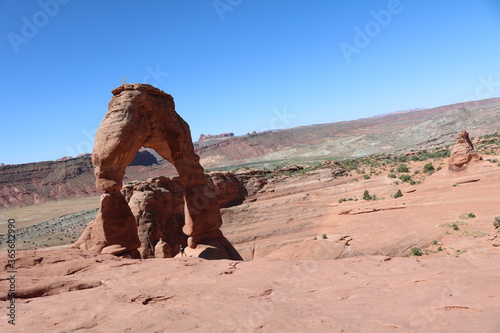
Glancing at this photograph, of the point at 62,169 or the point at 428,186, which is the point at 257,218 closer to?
the point at 428,186

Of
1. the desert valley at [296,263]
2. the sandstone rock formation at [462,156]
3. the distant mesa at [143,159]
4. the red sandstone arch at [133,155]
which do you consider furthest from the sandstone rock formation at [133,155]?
the distant mesa at [143,159]

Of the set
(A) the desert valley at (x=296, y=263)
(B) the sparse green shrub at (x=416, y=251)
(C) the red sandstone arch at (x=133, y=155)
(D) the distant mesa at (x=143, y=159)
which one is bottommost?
(B) the sparse green shrub at (x=416, y=251)

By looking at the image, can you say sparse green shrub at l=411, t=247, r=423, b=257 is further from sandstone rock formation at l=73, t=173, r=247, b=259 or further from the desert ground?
sandstone rock formation at l=73, t=173, r=247, b=259

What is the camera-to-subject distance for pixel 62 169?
87438 millimetres

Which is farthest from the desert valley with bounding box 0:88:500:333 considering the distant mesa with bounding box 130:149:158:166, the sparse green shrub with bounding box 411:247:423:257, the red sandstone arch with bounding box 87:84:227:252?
the distant mesa with bounding box 130:149:158:166

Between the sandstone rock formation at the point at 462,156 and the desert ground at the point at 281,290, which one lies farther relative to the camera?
the sandstone rock formation at the point at 462,156

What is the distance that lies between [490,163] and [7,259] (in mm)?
32137

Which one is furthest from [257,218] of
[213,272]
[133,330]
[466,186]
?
[133,330]

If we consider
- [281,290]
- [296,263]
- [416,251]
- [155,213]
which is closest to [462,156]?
[416,251]

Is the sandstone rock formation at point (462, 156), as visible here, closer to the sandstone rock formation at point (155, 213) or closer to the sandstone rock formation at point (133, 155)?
the sandstone rock formation at point (133, 155)

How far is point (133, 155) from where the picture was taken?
12.1m

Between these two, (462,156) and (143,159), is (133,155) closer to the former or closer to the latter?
(462,156)

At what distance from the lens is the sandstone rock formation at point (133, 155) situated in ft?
36.6

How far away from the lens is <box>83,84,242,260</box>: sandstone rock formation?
11.2 metres
